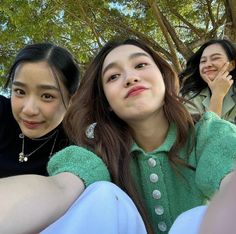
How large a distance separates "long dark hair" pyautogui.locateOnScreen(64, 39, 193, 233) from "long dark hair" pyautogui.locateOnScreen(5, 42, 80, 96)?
0.28m

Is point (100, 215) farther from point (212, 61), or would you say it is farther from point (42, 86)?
point (212, 61)

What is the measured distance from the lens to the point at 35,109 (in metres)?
2.01

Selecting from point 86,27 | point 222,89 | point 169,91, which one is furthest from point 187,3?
point 169,91

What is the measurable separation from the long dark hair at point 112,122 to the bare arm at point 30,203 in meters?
0.39

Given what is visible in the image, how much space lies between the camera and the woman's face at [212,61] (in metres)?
3.10

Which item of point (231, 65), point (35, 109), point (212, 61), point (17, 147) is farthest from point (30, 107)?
point (231, 65)

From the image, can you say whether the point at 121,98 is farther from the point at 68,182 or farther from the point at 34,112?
the point at 34,112

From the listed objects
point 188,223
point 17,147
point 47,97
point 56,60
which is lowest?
point 188,223

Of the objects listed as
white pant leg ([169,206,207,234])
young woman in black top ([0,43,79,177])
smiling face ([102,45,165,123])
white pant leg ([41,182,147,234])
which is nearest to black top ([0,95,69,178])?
young woman in black top ([0,43,79,177])

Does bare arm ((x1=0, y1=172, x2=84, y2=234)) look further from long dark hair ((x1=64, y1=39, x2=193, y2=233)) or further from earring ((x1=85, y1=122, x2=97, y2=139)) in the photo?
earring ((x1=85, y1=122, x2=97, y2=139))

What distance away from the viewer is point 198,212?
3.68 feet

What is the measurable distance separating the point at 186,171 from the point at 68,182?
56 cm

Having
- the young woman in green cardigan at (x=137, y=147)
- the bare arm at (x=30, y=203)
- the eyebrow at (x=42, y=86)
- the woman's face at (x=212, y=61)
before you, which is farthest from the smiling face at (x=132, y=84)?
the woman's face at (x=212, y=61)

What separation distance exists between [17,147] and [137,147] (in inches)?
32.3
